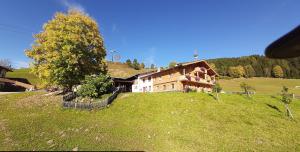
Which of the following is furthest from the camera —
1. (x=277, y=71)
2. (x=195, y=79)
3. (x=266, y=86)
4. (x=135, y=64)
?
(x=135, y=64)

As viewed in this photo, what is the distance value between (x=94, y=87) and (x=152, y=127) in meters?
18.4

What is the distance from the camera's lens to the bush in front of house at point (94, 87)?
38.7 meters

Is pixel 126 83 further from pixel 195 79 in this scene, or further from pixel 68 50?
Result: pixel 68 50

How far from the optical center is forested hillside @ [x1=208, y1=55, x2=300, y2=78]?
121 meters

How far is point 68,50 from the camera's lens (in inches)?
1537

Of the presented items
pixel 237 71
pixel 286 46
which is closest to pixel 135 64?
pixel 237 71

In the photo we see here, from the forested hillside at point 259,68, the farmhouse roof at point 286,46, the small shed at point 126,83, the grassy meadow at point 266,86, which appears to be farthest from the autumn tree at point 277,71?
the farmhouse roof at point 286,46

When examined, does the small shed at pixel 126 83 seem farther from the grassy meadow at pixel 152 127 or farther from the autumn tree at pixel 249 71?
the autumn tree at pixel 249 71

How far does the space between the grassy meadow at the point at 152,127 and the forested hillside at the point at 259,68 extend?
9618 cm

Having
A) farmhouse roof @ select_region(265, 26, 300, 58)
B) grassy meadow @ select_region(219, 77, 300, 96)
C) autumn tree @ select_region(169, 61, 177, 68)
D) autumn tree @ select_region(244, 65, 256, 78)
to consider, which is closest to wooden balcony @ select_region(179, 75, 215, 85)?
autumn tree @ select_region(169, 61, 177, 68)

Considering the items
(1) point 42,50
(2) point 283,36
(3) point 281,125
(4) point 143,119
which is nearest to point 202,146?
(4) point 143,119

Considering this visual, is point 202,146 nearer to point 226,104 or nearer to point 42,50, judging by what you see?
point 226,104

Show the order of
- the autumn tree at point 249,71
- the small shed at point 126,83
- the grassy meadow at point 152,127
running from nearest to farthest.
→ 1. the grassy meadow at point 152,127
2. the small shed at point 126,83
3. the autumn tree at point 249,71

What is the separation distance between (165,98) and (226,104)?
1014cm
